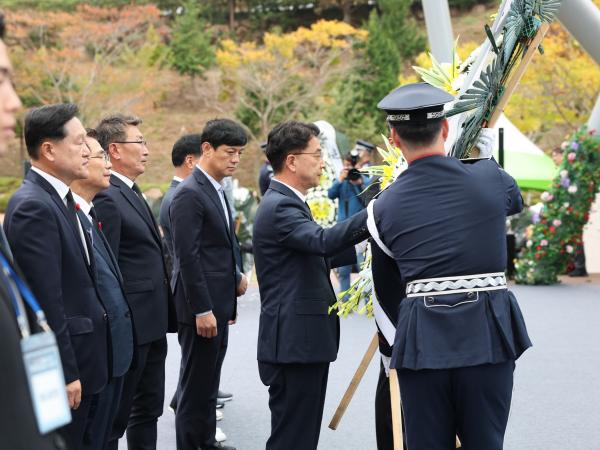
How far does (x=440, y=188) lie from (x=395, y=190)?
161 mm

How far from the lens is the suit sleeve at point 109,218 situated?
387cm

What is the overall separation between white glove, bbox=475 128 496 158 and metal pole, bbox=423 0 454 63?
17.0 feet

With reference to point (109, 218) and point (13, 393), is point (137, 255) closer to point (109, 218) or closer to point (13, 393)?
point (109, 218)

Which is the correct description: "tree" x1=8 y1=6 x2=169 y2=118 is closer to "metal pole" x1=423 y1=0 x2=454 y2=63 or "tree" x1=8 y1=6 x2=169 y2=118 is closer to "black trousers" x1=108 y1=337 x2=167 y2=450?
"metal pole" x1=423 y1=0 x2=454 y2=63

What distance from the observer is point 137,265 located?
403 centimetres

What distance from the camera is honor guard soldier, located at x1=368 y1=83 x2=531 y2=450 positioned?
2732mm

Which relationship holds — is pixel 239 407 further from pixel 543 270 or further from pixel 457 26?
pixel 457 26

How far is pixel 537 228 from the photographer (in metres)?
10.8

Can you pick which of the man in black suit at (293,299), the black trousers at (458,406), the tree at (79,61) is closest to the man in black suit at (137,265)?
the man in black suit at (293,299)

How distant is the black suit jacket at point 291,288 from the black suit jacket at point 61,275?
86 centimetres

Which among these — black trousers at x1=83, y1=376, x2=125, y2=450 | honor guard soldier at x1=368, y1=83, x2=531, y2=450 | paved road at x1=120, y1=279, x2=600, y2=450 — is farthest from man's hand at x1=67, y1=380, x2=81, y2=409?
paved road at x1=120, y1=279, x2=600, y2=450

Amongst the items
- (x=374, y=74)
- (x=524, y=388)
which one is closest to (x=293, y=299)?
(x=524, y=388)

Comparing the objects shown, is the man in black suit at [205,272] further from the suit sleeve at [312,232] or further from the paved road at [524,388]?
the suit sleeve at [312,232]

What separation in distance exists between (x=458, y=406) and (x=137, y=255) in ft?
6.05
